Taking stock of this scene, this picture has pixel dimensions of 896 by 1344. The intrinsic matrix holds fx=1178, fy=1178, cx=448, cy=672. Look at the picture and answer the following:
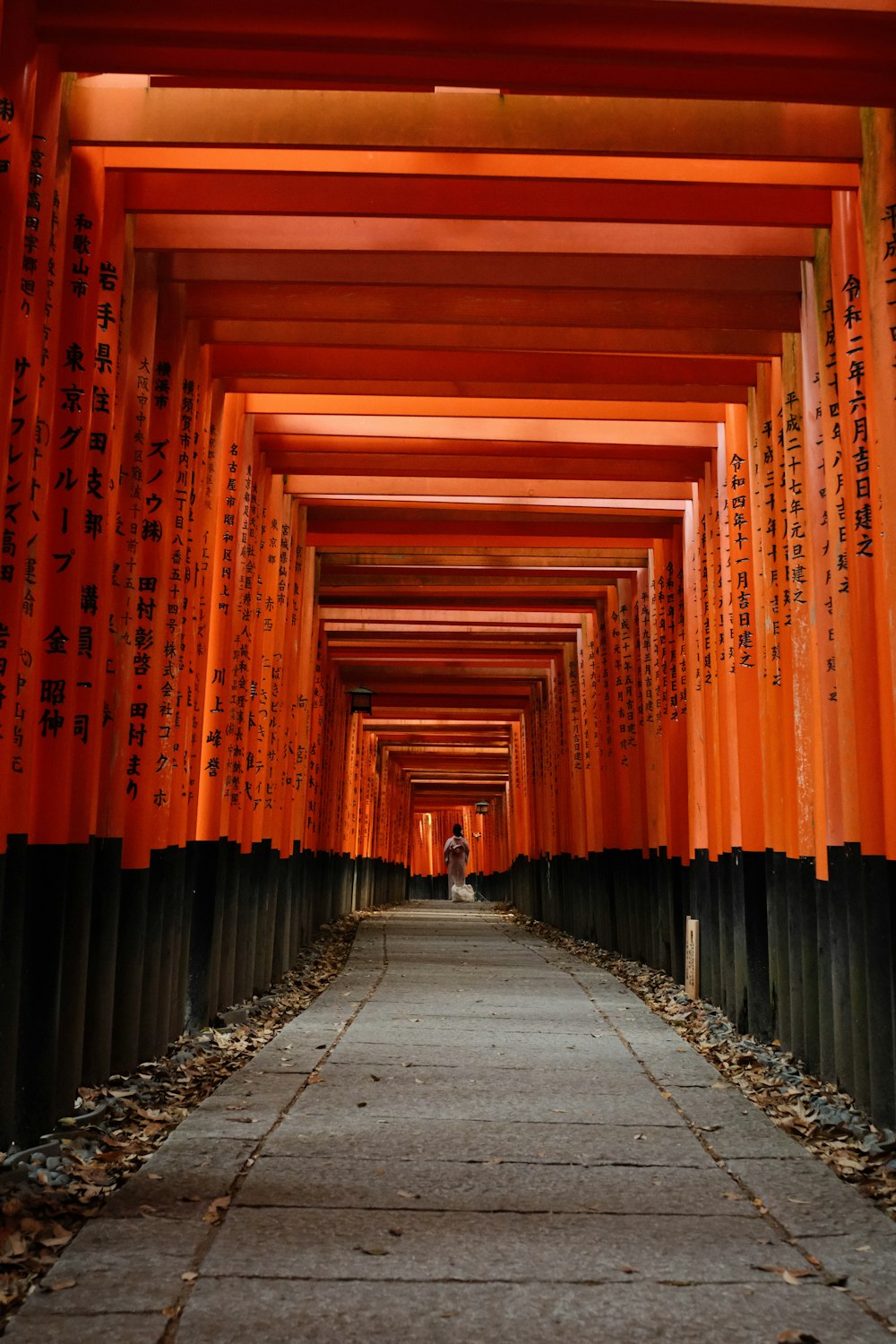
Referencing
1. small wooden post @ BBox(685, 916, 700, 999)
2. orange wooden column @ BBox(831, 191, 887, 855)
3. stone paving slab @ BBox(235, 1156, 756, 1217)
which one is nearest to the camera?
stone paving slab @ BBox(235, 1156, 756, 1217)

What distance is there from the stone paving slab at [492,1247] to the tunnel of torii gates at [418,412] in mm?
1171

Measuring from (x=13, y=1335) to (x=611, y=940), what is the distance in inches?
Answer: 390

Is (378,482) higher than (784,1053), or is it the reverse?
(378,482)

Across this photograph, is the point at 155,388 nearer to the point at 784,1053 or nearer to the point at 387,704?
the point at 784,1053

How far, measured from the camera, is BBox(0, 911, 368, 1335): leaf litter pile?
2969 millimetres

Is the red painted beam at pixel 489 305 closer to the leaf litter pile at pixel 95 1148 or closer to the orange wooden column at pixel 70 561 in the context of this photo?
the orange wooden column at pixel 70 561

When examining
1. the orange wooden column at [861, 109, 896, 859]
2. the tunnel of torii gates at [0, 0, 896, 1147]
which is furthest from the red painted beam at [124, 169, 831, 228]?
the orange wooden column at [861, 109, 896, 859]

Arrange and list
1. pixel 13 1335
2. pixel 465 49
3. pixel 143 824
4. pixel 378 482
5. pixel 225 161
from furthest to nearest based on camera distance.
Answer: pixel 378 482 → pixel 143 824 → pixel 225 161 → pixel 465 49 → pixel 13 1335

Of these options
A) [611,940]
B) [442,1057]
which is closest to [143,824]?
[442,1057]

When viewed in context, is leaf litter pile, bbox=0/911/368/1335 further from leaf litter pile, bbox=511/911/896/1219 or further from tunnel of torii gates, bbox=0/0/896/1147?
leaf litter pile, bbox=511/911/896/1219

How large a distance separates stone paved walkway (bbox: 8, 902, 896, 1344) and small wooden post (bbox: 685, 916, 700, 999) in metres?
2.41

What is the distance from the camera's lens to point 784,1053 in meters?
5.80

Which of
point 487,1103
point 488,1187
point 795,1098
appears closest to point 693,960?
point 795,1098

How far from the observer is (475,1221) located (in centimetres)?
321
